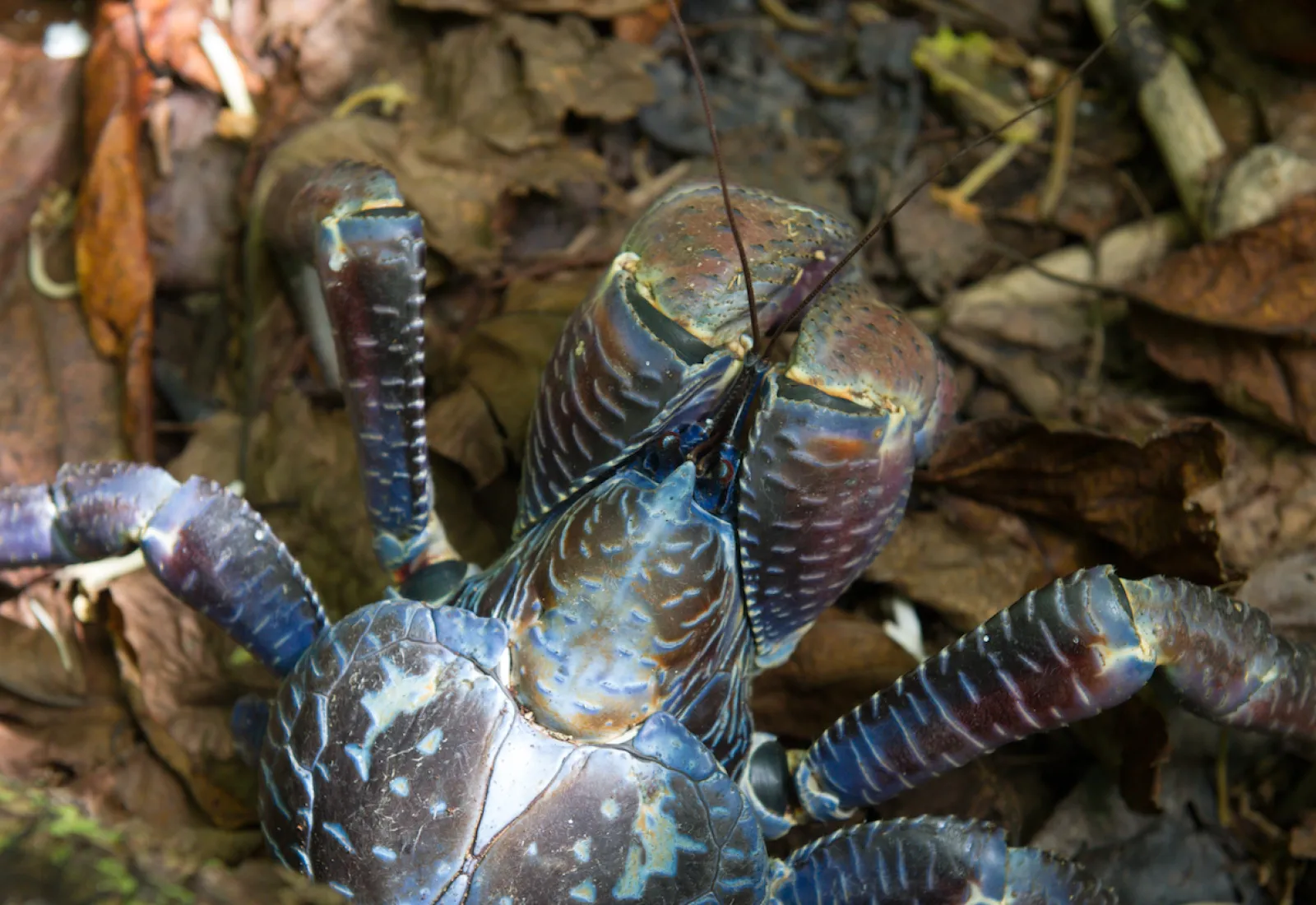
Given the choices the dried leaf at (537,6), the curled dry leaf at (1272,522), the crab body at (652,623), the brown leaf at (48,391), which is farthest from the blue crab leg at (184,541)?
the curled dry leaf at (1272,522)

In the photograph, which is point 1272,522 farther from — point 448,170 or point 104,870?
point 104,870

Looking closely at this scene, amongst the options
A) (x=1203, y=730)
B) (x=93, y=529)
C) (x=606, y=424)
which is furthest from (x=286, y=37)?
(x=1203, y=730)

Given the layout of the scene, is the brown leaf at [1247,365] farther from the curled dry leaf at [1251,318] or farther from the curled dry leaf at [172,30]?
the curled dry leaf at [172,30]

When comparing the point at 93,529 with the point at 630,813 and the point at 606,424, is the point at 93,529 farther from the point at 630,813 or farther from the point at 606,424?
the point at 630,813

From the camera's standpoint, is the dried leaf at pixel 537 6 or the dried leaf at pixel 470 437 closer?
the dried leaf at pixel 470 437

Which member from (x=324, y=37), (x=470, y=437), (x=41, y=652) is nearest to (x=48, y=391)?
(x=41, y=652)

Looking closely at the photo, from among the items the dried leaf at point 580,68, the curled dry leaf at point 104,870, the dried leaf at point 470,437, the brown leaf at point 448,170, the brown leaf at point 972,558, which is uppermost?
the dried leaf at point 580,68

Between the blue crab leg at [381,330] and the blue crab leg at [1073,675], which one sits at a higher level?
the blue crab leg at [381,330]

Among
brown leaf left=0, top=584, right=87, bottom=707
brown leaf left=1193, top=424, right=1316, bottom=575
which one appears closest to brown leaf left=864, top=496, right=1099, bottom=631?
brown leaf left=1193, top=424, right=1316, bottom=575
